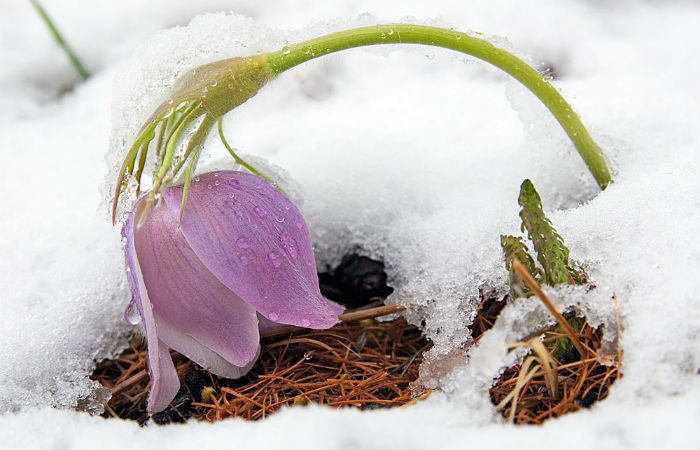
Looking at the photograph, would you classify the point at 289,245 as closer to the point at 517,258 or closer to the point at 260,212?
the point at 260,212

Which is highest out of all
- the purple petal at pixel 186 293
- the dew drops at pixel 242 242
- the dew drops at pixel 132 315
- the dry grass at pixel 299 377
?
the dew drops at pixel 242 242

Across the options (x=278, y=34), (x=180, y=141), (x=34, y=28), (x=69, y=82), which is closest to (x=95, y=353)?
(x=180, y=141)

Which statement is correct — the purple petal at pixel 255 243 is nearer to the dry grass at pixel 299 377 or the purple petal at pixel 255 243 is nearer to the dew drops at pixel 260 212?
the dew drops at pixel 260 212

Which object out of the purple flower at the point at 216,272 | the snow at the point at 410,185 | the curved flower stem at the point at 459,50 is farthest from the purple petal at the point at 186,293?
the curved flower stem at the point at 459,50

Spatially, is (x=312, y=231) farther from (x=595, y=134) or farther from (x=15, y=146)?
(x=15, y=146)

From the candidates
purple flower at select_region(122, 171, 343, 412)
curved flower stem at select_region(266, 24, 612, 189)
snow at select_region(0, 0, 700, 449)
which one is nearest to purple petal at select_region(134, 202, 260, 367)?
purple flower at select_region(122, 171, 343, 412)

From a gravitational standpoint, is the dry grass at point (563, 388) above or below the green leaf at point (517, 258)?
below
